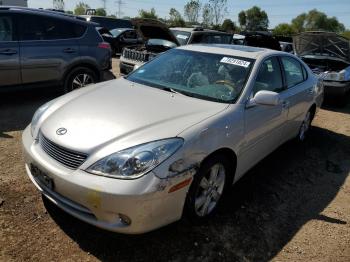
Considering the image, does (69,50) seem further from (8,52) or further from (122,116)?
(122,116)

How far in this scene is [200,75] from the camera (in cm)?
413

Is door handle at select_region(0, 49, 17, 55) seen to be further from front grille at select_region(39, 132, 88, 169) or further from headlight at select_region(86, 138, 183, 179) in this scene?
headlight at select_region(86, 138, 183, 179)

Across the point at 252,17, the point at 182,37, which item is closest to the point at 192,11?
the point at 252,17

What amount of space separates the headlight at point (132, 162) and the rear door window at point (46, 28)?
450 centimetres

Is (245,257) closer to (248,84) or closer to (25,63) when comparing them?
(248,84)

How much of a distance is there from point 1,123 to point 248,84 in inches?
156

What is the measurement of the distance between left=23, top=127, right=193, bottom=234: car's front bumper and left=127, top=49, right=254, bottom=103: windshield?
1204 millimetres

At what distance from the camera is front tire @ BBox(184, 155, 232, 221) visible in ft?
10.4

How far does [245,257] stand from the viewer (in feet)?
10.3

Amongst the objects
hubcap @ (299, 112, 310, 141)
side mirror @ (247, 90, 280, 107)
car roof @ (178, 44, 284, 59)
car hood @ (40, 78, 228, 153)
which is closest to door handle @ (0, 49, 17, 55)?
car hood @ (40, 78, 228, 153)

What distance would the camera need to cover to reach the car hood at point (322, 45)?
999 cm

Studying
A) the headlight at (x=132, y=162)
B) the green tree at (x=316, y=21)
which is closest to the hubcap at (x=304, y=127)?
the headlight at (x=132, y=162)

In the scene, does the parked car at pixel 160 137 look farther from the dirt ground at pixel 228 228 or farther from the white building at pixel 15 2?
the white building at pixel 15 2

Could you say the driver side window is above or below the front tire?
above
